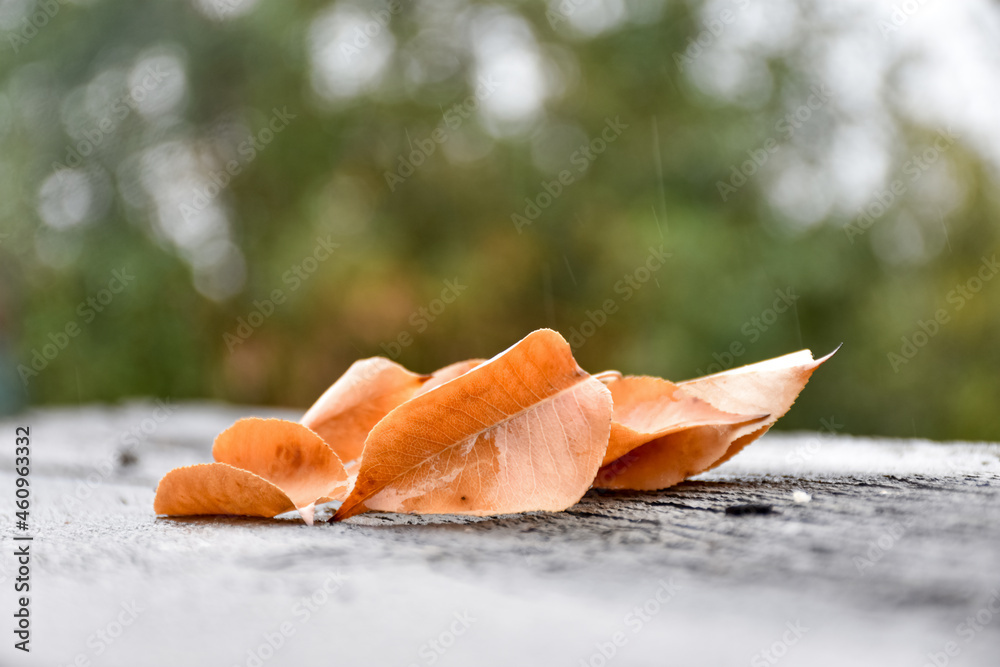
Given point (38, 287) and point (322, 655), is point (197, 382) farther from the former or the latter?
point (322, 655)

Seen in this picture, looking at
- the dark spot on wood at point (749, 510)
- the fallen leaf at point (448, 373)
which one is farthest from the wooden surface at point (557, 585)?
the fallen leaf at point (448, 373)

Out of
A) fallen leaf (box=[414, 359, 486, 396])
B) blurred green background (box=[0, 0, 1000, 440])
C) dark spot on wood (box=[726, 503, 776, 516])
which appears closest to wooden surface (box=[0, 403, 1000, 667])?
dark spot on wood (box=[726, 503, 776, 516])

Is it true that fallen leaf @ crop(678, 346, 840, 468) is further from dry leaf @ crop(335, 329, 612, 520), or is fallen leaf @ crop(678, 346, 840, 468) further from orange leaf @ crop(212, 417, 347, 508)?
orange leaf @ crop(212, 417, 347, 508)

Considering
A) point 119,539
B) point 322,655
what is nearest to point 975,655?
point 322,655

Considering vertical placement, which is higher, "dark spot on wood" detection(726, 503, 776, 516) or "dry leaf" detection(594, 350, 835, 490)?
"dry leaf" detection(594, 350, 835, 490)

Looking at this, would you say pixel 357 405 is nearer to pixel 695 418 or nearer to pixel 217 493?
pixel 217 493

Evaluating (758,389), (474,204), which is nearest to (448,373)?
(758,389)
